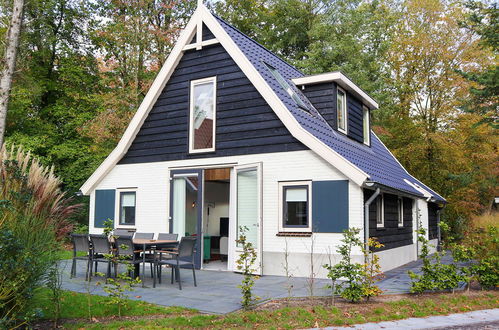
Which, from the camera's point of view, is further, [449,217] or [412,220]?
[449,217]

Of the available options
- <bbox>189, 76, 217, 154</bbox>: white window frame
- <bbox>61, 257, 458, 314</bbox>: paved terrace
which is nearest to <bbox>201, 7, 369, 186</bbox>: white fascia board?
<bbox>189, 76, 217, 154</bbox>: white window frame

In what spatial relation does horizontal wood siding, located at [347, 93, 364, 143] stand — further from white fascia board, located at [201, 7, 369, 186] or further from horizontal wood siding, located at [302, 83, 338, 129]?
white fascia board, located at [201, 7, 369, 186]

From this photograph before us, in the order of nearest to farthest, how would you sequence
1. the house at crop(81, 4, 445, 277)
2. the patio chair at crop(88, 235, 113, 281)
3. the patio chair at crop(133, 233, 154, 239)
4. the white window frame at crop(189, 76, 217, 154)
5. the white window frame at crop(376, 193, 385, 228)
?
1. the patio chair at crop(88, 235, 113, 281)
2. the house at crop(81, 4, 445, 277)
3. the patio chair at crop(133, 233, 154, 239)
4. the white window frame at crop(376, 193, 385, 228)
5. the white window frame at crop(189, 76, 217, 154)

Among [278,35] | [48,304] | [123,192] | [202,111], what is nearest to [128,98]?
[123,192]

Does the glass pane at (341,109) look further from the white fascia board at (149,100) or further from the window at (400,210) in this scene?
the white fascia board at (149,100)

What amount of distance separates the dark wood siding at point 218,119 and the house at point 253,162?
1.1 inches

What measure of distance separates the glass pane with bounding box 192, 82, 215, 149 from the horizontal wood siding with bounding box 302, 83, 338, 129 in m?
2.82

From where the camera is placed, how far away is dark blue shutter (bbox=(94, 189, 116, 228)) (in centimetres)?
1388

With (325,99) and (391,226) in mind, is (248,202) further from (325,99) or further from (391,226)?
(391,226)

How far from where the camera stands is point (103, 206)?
14055 millimetres

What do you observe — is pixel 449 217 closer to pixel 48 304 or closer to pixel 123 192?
pixel 123 192

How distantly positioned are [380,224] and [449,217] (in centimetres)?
1385

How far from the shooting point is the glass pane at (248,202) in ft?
36.4

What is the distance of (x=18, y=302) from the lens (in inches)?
202
